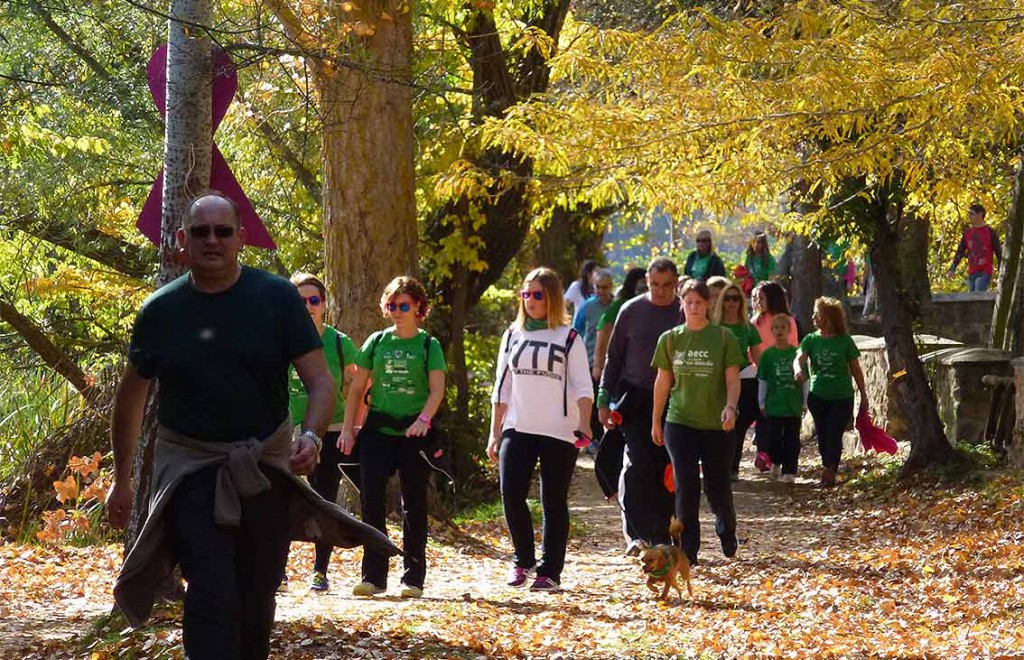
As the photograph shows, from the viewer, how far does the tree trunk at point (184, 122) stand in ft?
23.9

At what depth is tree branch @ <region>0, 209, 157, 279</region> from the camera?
14617mm

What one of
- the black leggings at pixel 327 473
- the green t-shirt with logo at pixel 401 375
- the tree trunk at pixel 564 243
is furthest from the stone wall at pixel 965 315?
the green t-shirt with logo at pixel 401 375

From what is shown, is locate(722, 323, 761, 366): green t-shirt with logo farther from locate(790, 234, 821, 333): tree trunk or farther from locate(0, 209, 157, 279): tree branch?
locate(790, 234, 821, 333): tree trunk

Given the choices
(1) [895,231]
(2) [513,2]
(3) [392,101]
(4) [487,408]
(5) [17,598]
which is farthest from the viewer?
(4) [487,408]

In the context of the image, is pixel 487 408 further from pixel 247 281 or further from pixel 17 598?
pixel 247 281

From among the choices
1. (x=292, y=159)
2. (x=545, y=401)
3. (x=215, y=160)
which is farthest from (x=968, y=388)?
(x=215, y=160)

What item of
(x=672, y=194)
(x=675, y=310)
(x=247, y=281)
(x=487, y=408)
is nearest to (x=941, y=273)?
(x=487, y=408)

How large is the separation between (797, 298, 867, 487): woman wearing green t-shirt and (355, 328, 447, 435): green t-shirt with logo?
6.45 meters

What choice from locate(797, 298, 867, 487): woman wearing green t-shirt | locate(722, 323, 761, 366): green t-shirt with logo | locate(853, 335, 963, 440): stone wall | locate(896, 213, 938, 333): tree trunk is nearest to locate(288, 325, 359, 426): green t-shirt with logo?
locate(722, 323, 761, 366): green t-shirt with logo

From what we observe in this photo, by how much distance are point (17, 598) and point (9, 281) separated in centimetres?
679

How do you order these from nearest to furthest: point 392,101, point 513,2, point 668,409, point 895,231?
point 668,409, point 392,101, point 513,2, point 895,231

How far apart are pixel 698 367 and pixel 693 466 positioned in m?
0.66

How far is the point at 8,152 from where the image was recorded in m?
12.5

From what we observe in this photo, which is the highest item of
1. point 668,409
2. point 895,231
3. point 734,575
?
point 895,231
